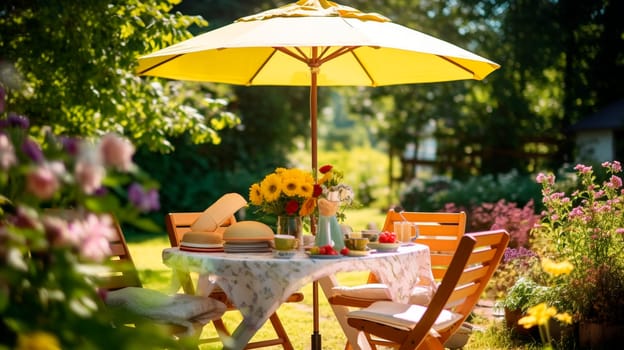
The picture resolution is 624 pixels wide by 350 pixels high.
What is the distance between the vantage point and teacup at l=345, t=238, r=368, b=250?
4.16m

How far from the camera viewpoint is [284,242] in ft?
13.4

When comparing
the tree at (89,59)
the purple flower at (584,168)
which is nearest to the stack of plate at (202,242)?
the purple flower at (584,168)

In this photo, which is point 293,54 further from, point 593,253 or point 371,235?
point 593,253

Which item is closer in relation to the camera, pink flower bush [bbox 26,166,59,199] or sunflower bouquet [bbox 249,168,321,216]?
pink flower bush [bbox 26,166,59,199]

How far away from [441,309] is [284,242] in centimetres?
86

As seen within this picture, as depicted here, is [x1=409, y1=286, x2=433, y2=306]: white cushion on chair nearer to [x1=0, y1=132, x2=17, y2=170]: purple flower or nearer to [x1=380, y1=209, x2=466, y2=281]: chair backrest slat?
[x1=380, y1=209, x2=466, y2=281]: chair backrest slat

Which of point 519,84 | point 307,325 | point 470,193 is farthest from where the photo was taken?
point 519,84

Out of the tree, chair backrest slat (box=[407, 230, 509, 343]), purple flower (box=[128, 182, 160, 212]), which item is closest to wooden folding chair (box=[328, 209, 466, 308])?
chair backrest slat (box=[407, 230, 509, 343])

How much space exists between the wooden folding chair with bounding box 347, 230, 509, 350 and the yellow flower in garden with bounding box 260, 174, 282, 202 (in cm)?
76

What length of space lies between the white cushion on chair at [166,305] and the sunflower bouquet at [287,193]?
63cm

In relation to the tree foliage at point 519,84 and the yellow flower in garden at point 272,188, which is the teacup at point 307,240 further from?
the tree foliage at point 519,84

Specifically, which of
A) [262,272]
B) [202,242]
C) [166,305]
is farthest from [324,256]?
[166,305]

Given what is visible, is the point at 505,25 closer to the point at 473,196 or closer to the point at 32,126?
the point at 473,196

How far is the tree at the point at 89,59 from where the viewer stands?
337 inches
